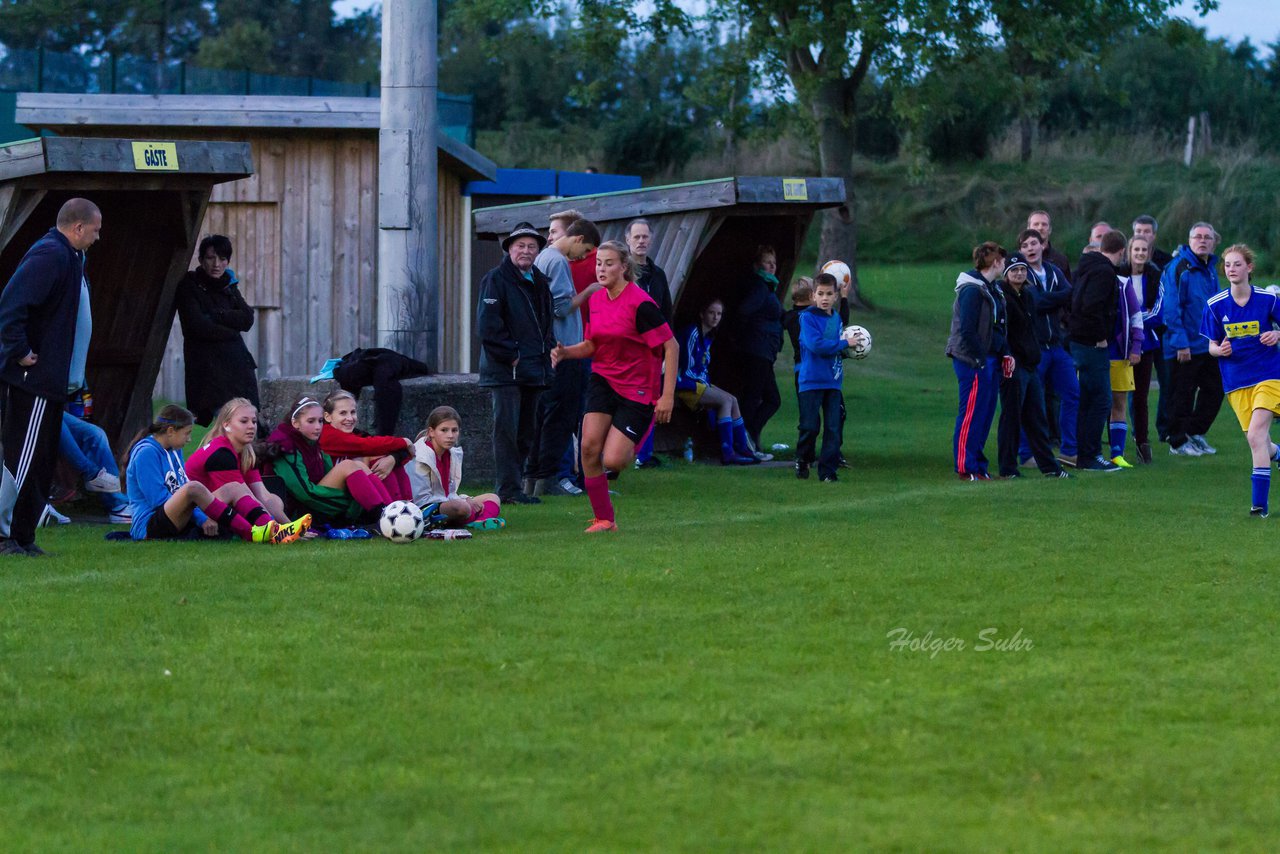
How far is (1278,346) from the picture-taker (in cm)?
1070

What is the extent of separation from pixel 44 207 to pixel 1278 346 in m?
8.00

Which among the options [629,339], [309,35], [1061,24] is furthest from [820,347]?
[309,35]

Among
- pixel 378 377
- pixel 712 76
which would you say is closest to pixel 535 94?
pixel 712 76

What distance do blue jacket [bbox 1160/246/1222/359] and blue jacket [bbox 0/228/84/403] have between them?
961 centimetres

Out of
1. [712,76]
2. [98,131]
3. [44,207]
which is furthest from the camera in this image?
[712,76]

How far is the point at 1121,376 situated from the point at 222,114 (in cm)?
951

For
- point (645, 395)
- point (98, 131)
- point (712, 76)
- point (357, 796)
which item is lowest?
point (357, 796)

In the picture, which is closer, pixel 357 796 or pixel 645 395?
pixel 357 796

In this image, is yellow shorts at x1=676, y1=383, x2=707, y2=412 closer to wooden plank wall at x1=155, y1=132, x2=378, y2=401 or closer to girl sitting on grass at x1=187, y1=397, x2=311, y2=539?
wooden plank wall at x1=155, y1=132, x2=378, y2=401

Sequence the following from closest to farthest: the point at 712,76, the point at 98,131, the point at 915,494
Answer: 1. the point at 915,494
2. the point at 98,131
3. the point at 712,76

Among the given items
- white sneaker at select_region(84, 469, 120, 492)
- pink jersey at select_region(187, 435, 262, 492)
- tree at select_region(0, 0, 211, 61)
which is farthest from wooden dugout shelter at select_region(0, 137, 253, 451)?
tree at select_region(0, 0, 211, 61)

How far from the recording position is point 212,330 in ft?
39.1

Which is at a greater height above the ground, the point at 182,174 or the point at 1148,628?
the point at 182,174

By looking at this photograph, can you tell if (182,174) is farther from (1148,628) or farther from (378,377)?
(1148,628)
